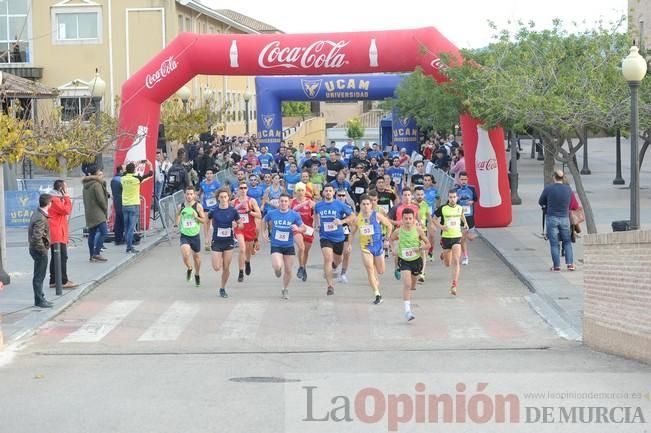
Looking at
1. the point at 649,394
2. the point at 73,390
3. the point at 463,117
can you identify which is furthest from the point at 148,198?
the point at 649,394

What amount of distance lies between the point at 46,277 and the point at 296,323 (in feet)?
19.3

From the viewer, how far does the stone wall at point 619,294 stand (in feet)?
41.1

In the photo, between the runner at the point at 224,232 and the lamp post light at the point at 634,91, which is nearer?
the lamp post light at the point at 634,91

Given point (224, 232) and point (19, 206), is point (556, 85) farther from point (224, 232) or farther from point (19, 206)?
point (19, 206)

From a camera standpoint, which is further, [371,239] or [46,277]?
[46,277]

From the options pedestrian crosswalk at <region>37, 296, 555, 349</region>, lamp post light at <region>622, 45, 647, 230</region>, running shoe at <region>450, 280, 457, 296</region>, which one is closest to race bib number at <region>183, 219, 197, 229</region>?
pedestrian crosswalk at <region>37, 296, 555, 349</region>

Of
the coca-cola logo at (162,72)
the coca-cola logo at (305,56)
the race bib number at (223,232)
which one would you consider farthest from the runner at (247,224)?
the coca-cola logo at (162,72)

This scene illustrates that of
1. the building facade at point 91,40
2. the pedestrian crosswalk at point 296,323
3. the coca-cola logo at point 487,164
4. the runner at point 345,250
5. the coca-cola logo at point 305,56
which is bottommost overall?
the pedestrian crosswalk at point 296,323

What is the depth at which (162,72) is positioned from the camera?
26.1 metres

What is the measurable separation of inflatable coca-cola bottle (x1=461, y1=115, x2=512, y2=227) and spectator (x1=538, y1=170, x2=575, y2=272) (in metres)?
5.85

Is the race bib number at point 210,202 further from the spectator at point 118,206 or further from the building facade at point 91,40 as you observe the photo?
the building facade at point 91,40

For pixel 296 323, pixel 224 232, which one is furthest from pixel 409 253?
pixel 224 232

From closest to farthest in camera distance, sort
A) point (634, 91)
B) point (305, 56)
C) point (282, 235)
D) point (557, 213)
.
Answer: point (634, 91) < point (282, 235) < point (557, 213) < point (305, 56)

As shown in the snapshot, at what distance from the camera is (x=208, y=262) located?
22391 millimetres
